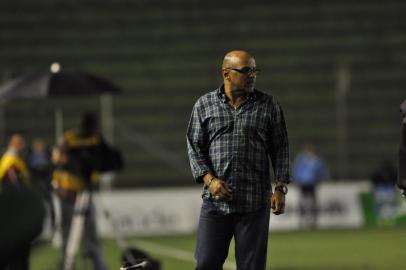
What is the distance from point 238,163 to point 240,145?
11 cm

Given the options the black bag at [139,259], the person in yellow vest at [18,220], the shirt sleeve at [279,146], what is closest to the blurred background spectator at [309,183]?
the black bag at [139,259]

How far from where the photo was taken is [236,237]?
6953mm

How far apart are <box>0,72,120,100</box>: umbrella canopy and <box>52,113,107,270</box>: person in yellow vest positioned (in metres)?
0.44

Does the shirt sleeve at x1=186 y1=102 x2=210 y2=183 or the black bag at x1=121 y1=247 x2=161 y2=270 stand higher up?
the shirt sleeve at x1=186 y1=102 x2=210 y2=183

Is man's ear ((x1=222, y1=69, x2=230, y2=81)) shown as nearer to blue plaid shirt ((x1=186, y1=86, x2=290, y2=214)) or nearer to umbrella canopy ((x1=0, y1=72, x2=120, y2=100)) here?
blue plaid shirt ((x1=186, y1=86, x2=290, y2=214))

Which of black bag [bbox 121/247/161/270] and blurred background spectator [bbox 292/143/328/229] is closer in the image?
black bag [bbox 121/247/161/270]

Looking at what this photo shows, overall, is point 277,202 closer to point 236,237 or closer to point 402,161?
point 236,237

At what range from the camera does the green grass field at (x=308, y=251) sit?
1435 cm

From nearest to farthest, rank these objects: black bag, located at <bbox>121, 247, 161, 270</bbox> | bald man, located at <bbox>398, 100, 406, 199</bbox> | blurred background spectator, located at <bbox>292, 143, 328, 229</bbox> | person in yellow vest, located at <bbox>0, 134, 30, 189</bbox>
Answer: bald man, located at <bbox>398, 100, 406, 199</bbox>, black bag, located at <bbox>121, 247, 161, 270</bbox>, person in yellow vest, located at <bbox>0, 134, 30, 189</bbox>, blurred background spectator, located at <bbox>292, 143, 328, 229</bbox>

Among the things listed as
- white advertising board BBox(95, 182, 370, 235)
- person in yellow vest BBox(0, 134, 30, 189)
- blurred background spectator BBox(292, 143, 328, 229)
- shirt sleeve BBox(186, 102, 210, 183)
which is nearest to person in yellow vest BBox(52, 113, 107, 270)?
person in yellow vest BBox(0, 134, 30, 189)

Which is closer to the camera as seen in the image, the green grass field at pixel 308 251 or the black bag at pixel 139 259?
the black bag at pixel 139 259

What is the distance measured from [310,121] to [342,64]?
1418 millimetres

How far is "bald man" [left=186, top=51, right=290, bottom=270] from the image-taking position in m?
6.86

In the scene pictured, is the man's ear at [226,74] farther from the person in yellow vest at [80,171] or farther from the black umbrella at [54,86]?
the black umbrella at [54,86]
